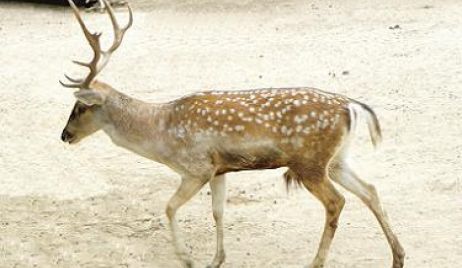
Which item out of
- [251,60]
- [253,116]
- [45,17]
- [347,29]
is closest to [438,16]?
[347,29]

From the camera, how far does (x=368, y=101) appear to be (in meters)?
10.1

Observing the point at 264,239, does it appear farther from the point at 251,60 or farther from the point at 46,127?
the point at 251,60

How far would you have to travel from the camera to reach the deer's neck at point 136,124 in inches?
280

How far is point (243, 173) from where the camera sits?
8836 millimetres

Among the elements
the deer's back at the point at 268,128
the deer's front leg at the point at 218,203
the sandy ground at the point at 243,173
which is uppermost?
the deer's back at the point at 268,128

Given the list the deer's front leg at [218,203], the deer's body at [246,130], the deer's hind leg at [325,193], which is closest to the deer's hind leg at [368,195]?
the deer's hind leg at [325,193]

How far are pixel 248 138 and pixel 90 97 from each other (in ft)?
4.15

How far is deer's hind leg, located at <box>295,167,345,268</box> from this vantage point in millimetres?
6652

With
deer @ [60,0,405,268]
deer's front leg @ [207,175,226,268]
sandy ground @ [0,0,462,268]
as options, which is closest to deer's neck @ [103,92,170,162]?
deer @ [60,0,405,268]

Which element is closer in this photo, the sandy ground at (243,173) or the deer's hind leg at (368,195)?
the deer's hind leg at (368,195)

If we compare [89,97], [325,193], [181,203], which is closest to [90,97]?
[89,97]

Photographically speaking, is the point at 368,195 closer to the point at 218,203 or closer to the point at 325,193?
the point at 325,193

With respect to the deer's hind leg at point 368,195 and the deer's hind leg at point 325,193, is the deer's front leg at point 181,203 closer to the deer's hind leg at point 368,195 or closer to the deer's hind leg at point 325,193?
the deer's hind leg at point 325,193

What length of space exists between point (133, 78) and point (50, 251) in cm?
401
